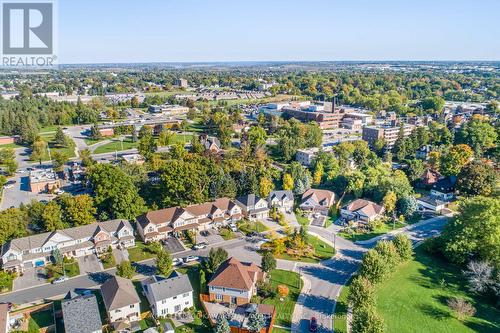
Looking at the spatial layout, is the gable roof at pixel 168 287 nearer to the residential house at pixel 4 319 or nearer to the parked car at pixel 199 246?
the parked car at pixel 199 246

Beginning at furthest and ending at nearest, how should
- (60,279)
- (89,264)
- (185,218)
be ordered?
(185,218) → (89,264) → (60,279)

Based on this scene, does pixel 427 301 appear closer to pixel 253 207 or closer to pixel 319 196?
pixel 319 196

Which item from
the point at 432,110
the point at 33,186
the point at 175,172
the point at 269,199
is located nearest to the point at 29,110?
the point at 33,186

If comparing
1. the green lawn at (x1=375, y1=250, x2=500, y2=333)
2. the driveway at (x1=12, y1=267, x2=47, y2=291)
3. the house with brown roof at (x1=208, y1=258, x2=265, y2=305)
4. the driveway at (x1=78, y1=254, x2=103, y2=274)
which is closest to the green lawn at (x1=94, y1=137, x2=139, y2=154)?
the driveway at (x1=78, y1=254, x2=103, y2=274)

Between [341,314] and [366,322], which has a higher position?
[366,322]

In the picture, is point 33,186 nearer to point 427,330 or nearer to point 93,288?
point 93,288

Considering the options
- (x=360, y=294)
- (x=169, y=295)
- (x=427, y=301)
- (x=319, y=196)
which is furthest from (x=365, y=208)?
(x=169, y=295)
